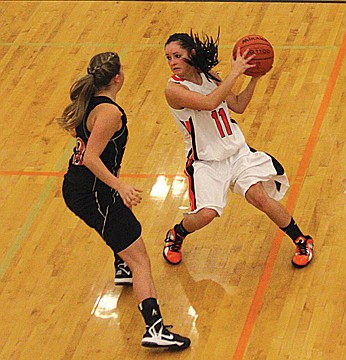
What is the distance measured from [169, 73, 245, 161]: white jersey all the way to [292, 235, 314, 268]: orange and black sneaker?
76 centimetres

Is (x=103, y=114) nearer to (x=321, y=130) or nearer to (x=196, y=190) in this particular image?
(x=196, y=190)

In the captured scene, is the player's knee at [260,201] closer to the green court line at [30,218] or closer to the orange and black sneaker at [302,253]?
the orange and black sneaker at [302,253]

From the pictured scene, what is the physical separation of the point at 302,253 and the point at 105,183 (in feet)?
5.28

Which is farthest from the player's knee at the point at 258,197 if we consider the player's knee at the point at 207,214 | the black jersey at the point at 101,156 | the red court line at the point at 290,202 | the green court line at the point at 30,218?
the green court line at the point at 30,218

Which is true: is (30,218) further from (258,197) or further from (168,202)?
(258,197)

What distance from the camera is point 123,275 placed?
712cm

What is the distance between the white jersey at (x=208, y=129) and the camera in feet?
22.6

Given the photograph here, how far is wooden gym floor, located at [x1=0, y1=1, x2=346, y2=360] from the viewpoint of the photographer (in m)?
6.70

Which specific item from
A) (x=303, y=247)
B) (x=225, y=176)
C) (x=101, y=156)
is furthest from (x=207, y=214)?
(x=101, y=156)

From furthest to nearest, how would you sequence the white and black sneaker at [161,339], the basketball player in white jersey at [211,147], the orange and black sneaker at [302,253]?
the orange and black sneaker at [302,253] → the basketball player in white jersey at [211,147] → the white and black sneaker at [161,339]

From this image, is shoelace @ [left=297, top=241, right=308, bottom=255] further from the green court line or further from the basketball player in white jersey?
the green court line

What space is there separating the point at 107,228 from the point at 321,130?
2.70 meters

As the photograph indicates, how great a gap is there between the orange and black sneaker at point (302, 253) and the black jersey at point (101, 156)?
1.40 meters

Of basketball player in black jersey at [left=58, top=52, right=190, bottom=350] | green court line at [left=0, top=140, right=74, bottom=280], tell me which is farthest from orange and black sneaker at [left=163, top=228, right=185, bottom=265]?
green court line at [left=0, top=140, right=74, bottom=280]
